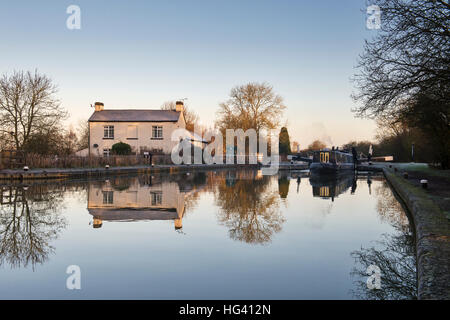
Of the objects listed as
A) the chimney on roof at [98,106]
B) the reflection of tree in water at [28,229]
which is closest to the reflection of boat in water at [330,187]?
the reflection of tree in water at [28,229]

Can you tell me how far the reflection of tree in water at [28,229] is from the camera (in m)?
4.51

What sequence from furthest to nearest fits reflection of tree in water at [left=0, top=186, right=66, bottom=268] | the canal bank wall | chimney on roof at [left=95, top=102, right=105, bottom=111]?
1. chimney on roof at [left=95, top=102, right=105, bottom=111]
2. reflection of tree in water at [left=0, top=186, right=66, bottom=268]
3. the canal bank wall

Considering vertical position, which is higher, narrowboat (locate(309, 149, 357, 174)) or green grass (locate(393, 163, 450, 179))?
narrowboat (locate(309, 149, 357, 174))

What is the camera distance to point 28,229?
19.7 feet

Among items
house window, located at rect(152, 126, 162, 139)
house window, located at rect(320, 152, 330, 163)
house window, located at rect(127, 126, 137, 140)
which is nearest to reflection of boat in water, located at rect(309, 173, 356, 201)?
house window, located at rect(320, 152, 330, 163)

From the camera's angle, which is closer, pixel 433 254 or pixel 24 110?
pixel 433 254

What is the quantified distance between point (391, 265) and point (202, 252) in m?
2.50

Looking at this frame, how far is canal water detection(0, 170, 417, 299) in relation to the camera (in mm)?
3441

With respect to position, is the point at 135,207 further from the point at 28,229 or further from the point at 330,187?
the point at 330,187

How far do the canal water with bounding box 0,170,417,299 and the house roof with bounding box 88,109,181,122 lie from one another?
27.7m

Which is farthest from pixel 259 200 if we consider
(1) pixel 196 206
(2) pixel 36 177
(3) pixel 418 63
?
(2) pixel 36 177

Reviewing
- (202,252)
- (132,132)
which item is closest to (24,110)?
(132,132)

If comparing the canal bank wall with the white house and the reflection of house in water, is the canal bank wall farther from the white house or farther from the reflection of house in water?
the white house

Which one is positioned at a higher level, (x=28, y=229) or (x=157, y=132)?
(x=157, y=132)
